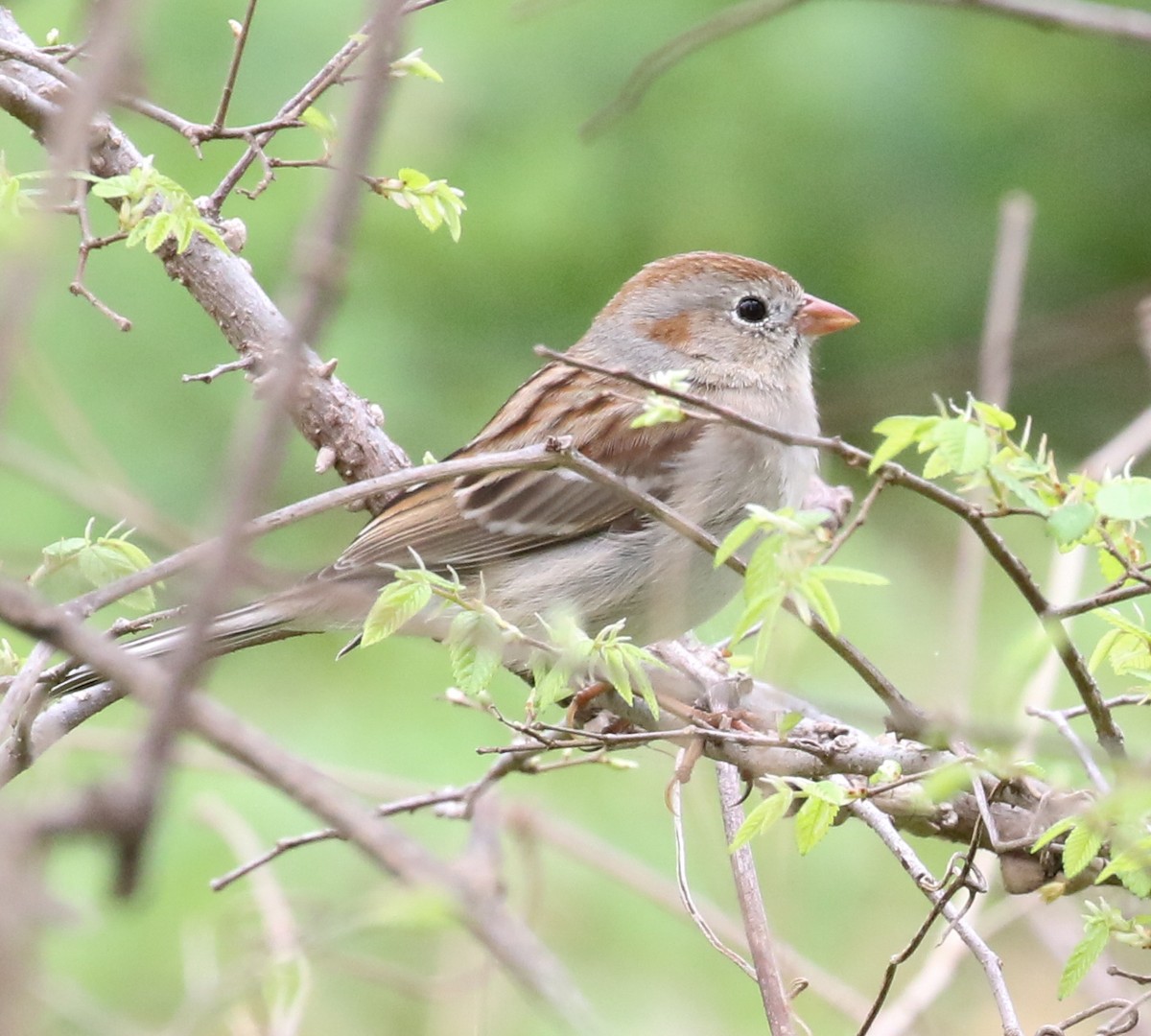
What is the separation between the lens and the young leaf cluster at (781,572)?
1.22m

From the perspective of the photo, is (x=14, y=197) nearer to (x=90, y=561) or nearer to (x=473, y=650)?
(x=90, y=561)

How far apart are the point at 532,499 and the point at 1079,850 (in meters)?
1.52

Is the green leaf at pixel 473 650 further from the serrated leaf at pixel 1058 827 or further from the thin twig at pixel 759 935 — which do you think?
the serrated leaf at pixel 1058 827

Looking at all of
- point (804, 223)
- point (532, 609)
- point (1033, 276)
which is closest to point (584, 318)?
point (804, 223)

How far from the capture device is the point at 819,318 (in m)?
2.96

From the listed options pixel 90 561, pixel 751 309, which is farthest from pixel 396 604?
pixel 751 309

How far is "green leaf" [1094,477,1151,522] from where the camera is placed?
124 centimetres

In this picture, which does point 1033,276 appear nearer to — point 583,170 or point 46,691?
point 583,170

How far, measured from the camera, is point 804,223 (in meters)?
4.62

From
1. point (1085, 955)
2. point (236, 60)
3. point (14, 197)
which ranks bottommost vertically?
point (1085, 955)

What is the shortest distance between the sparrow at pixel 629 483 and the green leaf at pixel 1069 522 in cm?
99

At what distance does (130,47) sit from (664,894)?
202 cm

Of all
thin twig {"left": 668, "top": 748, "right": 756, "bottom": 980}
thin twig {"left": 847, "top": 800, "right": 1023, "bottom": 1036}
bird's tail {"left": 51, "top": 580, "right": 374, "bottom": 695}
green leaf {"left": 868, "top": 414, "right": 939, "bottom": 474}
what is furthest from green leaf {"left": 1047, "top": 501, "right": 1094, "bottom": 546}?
bird's tail {"left": 51, "top": 580, "right": 374, "bottom": 695}

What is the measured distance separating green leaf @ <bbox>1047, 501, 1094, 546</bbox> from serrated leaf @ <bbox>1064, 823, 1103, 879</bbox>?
0.25 meters
